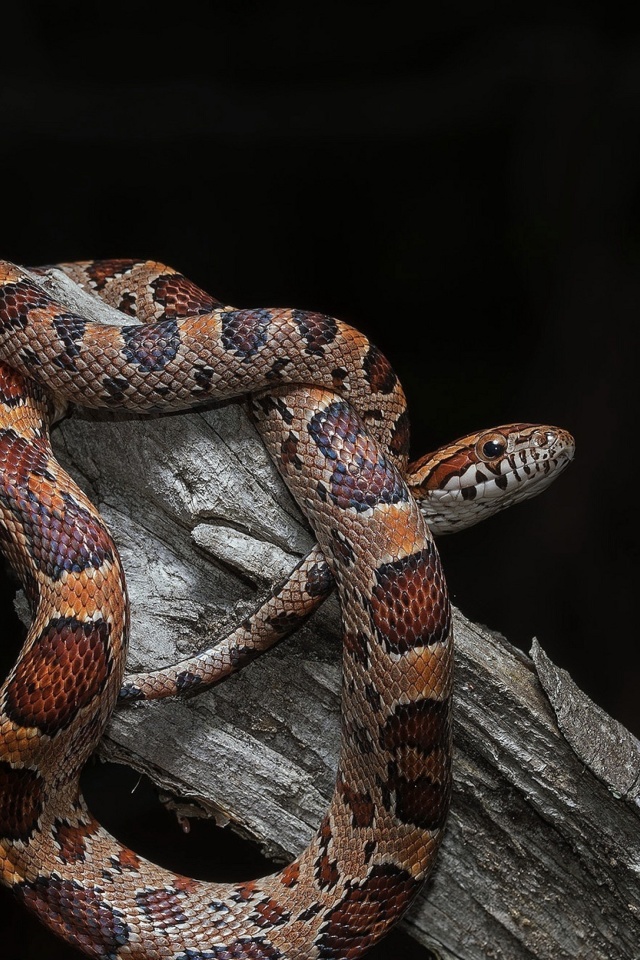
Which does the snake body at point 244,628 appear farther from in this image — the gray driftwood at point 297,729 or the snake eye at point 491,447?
the snake eye at point 491,447

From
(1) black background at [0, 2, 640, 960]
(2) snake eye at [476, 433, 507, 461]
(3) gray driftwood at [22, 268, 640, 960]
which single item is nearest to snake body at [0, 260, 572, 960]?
(3) gray driftwood at [22, 268, 640, 960]

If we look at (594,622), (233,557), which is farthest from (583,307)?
(233,557)

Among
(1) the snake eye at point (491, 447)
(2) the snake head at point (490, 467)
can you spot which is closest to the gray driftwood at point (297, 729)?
(2) the snake head at point (490, 467)

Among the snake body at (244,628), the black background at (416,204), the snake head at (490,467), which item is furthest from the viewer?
the black background at (416,204)

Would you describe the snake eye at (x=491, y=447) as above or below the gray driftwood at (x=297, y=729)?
above

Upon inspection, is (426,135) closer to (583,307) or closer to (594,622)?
(583,307)
